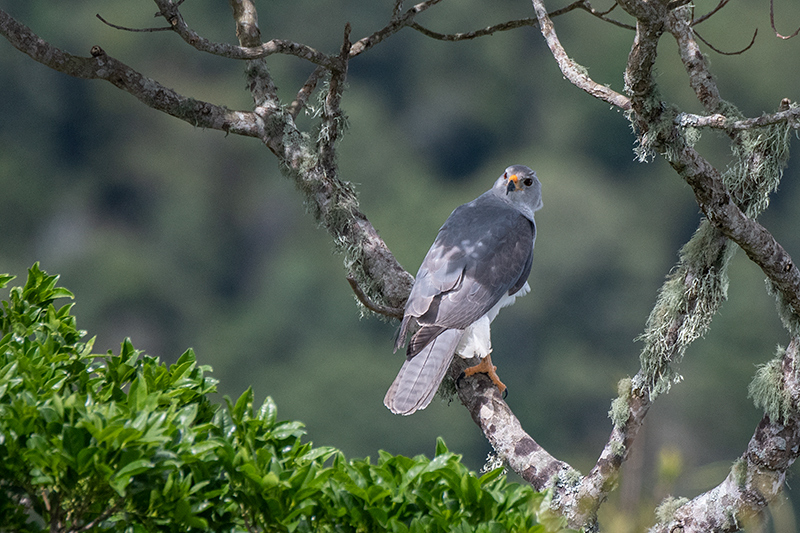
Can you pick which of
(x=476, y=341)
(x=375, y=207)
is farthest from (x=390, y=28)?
(x=375, y=207)

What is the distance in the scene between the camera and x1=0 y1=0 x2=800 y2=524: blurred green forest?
31.4m

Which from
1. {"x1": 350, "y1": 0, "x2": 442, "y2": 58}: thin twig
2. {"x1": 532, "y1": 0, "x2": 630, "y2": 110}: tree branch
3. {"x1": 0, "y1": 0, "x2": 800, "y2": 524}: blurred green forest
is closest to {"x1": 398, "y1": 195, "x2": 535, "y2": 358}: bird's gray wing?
{"x1": 350, "y1": 0, "x2": 442, "y2": 58}: thin twig

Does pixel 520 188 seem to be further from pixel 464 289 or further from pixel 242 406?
pixel 242 406

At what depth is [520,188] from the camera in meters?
4.43

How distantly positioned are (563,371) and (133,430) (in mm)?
31689

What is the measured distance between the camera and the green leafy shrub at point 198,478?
1669 mm

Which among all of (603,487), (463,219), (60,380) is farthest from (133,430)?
(463,219)

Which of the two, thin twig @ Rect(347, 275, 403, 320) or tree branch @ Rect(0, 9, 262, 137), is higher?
tree branch @ Rect(0, 9, 262, 137)

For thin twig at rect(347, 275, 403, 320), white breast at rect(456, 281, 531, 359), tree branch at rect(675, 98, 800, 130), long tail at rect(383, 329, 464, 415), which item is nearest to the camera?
tree branch at rect(675, 98, 800, 130)

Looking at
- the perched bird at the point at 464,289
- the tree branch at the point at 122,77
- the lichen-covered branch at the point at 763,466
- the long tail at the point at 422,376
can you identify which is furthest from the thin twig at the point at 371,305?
the lichen-covered branch at the point at 763,466

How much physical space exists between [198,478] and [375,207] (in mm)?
35197

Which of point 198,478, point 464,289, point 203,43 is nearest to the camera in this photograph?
point 198,478

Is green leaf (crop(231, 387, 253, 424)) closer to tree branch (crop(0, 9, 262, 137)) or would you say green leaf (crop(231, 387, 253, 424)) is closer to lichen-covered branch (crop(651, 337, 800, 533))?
tree branch (crop(0, 9, 262, 137))

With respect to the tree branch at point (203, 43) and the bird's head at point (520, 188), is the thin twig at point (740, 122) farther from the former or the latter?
the bird's head at point (520, 188)
